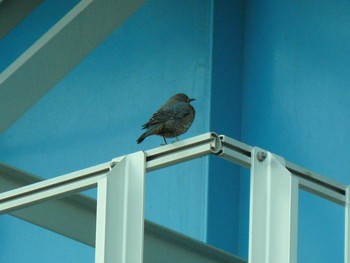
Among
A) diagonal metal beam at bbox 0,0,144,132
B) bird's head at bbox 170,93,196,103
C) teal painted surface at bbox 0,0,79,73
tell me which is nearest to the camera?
diagonal metal beam at bbox 0,0,144,132

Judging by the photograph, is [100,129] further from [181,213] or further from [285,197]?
[285,197]

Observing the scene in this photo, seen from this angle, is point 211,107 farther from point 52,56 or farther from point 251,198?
point 251,198

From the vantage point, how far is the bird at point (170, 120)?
24.7ft

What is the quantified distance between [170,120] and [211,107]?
123 cm

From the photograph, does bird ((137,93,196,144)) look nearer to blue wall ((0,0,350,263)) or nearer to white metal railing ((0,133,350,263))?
blue wall ((0,0,350,263))

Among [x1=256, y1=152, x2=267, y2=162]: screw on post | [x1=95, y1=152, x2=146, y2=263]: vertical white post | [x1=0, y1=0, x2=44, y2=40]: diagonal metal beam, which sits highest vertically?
[x1=0, y1=0, x2=44, y2=40]: diagonal metal beam

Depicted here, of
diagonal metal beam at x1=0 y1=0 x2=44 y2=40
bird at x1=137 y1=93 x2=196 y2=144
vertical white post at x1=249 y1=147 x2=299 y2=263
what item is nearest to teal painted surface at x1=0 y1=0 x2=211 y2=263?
bird at x1=137 y1=93 x2=196 y2=144

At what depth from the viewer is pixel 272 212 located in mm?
5094

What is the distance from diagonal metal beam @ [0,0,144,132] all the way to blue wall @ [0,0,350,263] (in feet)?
5.32

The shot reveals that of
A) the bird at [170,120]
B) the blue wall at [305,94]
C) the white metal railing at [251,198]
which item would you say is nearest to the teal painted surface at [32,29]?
the blue wall at [305,94]

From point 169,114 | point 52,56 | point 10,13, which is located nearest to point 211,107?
point 169,114

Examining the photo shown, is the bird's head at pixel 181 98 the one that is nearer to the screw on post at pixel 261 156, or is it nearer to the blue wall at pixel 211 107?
the blue wall at pixel 211 107

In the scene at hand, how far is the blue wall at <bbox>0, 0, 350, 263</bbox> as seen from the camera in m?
8.35

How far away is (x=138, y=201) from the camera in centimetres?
518
